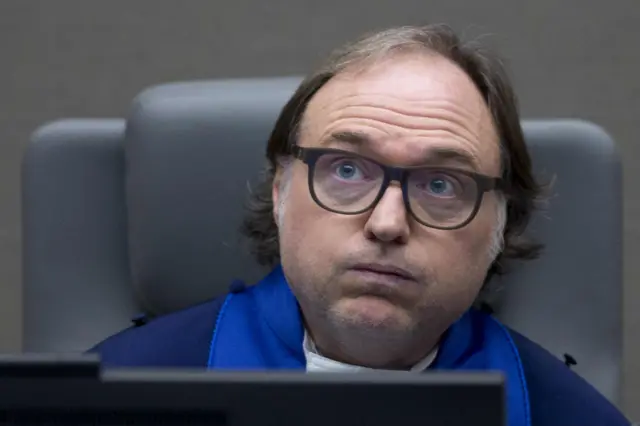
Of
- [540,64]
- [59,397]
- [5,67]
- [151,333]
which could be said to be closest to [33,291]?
[151,333]

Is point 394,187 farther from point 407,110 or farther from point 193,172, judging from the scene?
point 193,172

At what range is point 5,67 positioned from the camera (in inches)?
64.7

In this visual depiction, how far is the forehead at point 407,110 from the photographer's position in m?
0.84

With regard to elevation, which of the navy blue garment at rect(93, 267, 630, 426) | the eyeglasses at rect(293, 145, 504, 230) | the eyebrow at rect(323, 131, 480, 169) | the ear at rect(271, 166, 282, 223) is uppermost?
the eyebrow at rect(323, 131, 480, 169)

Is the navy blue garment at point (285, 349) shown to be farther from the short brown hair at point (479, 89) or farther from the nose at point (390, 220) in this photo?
the nose at point (390, 220)

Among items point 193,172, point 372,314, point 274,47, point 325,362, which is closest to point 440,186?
point 372,314

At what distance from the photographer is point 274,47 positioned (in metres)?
1.59

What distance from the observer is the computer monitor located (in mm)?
364

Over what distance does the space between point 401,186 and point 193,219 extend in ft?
1.28

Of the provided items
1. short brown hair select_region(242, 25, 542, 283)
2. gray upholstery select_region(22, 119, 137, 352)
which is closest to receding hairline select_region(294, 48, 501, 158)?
short brown hair select_region(242, 25, 542, 283)

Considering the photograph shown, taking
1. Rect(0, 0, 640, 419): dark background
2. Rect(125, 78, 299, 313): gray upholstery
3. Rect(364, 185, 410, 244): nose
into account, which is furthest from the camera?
Rect(0, 0, 640, 419): dark background

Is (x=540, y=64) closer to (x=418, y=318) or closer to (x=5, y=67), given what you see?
(x=418, y=318)

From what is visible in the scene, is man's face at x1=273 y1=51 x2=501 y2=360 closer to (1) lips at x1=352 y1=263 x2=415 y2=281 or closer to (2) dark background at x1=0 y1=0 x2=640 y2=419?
(1) lips at x1=352 y1=263 x2=415 y2=281

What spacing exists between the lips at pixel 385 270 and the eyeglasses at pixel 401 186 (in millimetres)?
52
